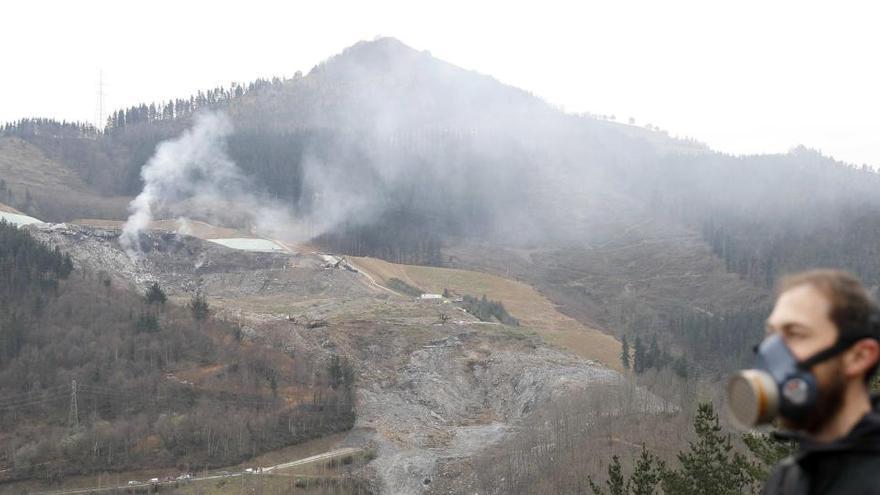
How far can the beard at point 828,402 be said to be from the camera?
2611 millimetres

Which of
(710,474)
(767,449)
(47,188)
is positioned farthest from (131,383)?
(47,188)

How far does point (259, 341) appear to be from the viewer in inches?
2758

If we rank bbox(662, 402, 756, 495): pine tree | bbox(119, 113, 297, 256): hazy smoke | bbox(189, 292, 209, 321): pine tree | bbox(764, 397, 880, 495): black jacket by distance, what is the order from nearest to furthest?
bbox(764, 397, 880, 495): black jacket < bbox(662, 402, 756, 495): pine tree < bbox(189, 292, 209, 321): pine tree < bbox(119, 113, 297, 256): hazy smoke

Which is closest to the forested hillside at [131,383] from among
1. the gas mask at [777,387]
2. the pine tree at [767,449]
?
the pine tree at [767,449]

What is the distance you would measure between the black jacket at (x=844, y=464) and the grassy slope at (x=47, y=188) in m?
142

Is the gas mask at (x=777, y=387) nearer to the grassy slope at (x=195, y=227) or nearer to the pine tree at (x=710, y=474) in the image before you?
the pine tree at (x=710, y=474)

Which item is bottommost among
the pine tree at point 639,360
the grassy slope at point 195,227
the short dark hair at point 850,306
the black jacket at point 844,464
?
the pine tree at point 639,360

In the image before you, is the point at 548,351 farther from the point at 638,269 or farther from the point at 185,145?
the point at 185,145

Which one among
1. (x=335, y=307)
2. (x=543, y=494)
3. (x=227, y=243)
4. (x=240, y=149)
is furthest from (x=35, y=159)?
(x=543, y=494)

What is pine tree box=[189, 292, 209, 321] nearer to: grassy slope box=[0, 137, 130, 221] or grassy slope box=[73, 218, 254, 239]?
grassy slope box=[73, 218, 254, 239]

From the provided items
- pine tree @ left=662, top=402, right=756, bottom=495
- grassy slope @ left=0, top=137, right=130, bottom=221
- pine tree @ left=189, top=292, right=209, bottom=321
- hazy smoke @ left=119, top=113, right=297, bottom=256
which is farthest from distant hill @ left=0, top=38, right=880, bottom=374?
pine tree @ left=662, top=402, right=756, bottom=495

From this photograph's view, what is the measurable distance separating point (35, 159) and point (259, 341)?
382 ft

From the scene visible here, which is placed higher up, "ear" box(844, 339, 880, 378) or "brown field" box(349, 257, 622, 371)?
"ear" box(844, 339, 880, 378)

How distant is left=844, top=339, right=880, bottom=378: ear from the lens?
8.55 feet
